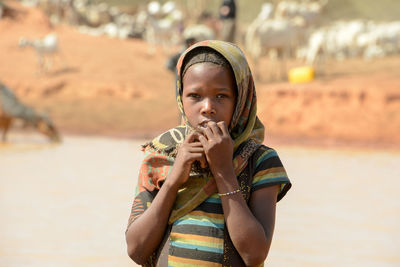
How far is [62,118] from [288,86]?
251 inches

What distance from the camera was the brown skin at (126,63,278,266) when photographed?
1.87 metres

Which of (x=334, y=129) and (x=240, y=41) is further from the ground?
(x=240, y=41)

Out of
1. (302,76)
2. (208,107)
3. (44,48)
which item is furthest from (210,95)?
(44,48)

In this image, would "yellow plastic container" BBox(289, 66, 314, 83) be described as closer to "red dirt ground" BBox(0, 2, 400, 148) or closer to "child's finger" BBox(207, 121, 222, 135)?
"red dirt ground" BBox(0, 2, 400, 148)

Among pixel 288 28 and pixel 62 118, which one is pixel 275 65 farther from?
pixel 62 118

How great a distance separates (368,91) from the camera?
16.2 meters

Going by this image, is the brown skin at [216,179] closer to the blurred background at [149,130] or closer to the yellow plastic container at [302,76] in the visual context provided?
the blurred background at [149,130]

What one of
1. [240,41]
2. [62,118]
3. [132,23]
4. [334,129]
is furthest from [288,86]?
[132,23]

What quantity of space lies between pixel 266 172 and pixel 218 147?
20cm

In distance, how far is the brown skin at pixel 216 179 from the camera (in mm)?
1872

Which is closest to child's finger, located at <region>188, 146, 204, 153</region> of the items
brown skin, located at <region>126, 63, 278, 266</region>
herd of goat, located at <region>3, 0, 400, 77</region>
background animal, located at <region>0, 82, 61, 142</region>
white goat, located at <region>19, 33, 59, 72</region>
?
brown skin, located at <region>126, 63, 278, 266</region>

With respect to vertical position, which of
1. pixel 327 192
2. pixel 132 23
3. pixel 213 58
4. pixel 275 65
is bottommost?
pixel 327 192

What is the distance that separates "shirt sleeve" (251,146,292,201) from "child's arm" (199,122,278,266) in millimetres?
106

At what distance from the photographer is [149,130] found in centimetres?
1741
